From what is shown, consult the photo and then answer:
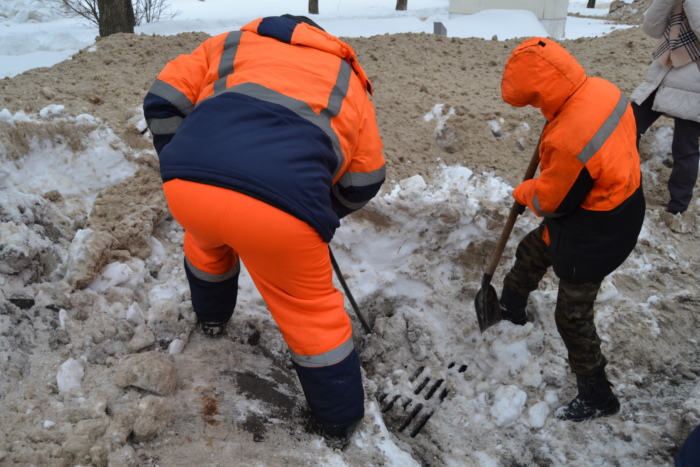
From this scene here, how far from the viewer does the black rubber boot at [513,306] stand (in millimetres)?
2729

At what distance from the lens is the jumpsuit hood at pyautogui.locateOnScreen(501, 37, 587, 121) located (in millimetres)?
1865

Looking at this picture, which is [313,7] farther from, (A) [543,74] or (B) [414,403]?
(B) [414,403]

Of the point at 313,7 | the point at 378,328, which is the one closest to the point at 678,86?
the point at 378,328

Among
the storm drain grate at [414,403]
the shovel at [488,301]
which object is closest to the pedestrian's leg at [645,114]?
the shovel at [488,301]

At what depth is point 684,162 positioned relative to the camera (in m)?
3.26

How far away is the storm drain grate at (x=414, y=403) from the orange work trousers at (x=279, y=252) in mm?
756

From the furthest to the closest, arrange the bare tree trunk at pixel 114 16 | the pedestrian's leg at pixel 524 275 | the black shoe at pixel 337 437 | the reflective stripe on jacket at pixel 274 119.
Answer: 1. the bare tree trunk at pixel 114 16
2. the pedestrian's leg at pixel 524 275
3. the black shoe at pixel 337 437
4. the reflective stripe on jacket at pixel 274 119

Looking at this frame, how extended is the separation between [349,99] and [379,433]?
1.39m

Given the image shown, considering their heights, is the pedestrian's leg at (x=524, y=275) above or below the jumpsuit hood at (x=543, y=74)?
below

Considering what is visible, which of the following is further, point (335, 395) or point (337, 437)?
point (337, 437)

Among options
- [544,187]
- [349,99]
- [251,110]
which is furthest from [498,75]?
[251,110]

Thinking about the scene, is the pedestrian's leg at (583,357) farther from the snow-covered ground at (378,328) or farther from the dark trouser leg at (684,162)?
the dark trouser leg at (684,162)

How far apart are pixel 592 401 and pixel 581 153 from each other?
1235 mm

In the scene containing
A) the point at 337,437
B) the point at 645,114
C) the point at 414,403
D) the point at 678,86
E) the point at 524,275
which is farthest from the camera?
the point at 645,114
